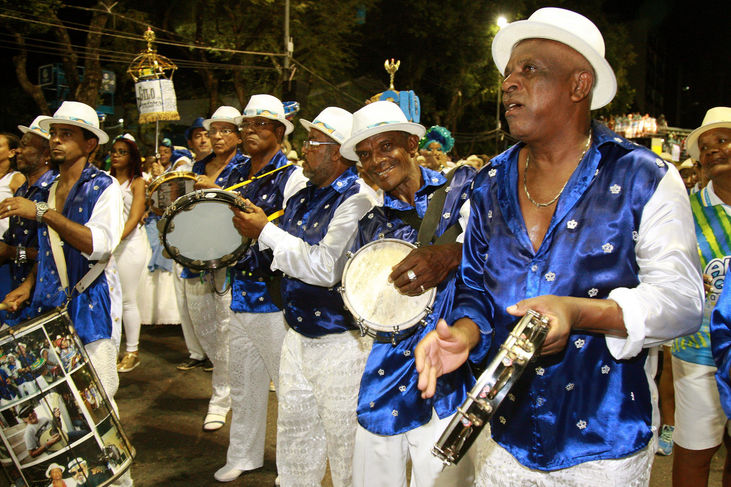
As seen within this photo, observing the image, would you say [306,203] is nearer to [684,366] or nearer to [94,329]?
[94,329]

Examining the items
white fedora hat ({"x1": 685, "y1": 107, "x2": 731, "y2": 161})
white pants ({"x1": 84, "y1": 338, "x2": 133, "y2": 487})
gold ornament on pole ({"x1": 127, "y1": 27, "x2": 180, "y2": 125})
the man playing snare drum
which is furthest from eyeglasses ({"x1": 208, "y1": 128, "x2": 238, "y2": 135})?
white fedora hat ({"x1": 685, "y1": 107, "x2": 731, "y2": 161})

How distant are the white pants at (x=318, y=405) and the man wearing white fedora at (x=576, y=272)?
138 centimetres

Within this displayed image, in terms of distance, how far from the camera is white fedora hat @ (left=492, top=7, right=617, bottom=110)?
197cm

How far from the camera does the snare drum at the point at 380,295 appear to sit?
2.78 metres

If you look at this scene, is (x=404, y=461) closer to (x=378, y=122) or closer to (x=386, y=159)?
(x=386, y=159)

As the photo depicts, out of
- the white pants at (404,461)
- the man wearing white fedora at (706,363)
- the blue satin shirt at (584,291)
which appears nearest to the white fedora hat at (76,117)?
the white pants at (404,461)

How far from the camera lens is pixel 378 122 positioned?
317 centimetres

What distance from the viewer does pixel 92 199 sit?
13.2 feet

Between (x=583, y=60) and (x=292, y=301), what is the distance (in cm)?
218

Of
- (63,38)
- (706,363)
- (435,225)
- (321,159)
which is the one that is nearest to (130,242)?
(321,159)

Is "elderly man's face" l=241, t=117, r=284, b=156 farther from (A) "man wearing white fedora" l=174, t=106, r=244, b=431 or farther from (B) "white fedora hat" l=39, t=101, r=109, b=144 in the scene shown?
(B) "white fedora hat" l=39, t=101, r=109, b=144

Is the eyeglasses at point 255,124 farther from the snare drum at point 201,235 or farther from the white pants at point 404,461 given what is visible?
the white pants at point 404,461

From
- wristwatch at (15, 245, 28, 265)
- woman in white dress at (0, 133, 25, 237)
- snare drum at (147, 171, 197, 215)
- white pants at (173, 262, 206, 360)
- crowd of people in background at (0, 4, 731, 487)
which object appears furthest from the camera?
white pants at (173, 262, 206, 360)

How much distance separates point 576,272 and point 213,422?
433 centimetres
